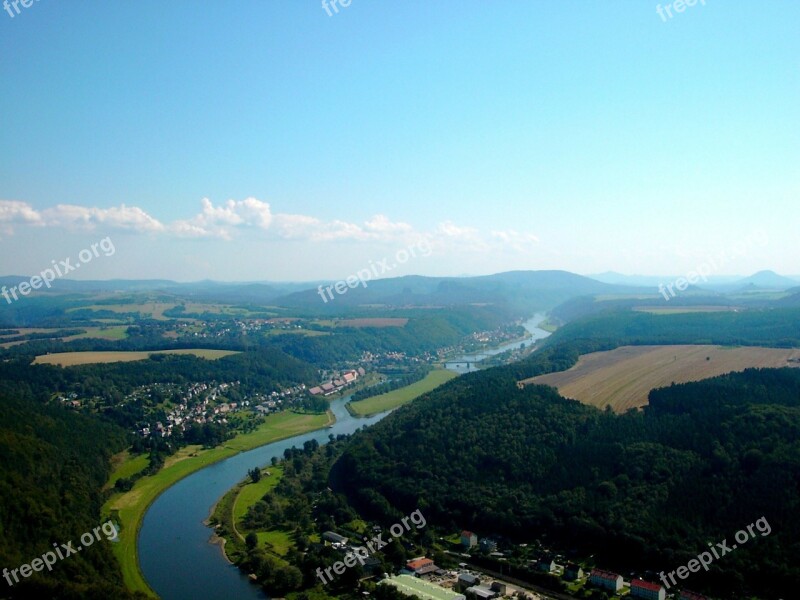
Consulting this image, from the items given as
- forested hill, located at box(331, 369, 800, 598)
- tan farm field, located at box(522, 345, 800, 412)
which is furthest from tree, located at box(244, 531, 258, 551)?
tan farm field, located at box(522, 345, 800, 412)

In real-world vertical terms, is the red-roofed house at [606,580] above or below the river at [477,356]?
below

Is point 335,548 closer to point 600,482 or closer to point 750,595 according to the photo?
point 600,482

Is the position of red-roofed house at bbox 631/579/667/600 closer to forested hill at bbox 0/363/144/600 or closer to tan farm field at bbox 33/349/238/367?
forested hill at bbox 0/363/144/600

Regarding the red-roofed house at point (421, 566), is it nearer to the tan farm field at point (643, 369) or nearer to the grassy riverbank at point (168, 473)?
the grassy riverbank at point (168, 473)

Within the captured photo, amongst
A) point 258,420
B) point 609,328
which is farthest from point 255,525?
point 609,328

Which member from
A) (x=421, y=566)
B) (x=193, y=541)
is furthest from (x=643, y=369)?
(x=193, y=541)

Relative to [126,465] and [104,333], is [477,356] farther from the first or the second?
[126,465]

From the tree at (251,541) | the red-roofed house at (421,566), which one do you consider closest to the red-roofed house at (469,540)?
the red-roofed house at (421,566)
